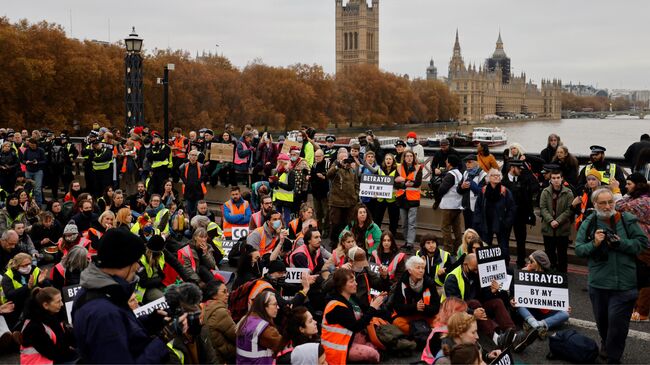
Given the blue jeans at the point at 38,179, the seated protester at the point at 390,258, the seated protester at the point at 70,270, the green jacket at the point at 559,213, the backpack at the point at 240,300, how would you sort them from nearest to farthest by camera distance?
1. the backpack at the point at 240,300
2. the seated protester at the point at 70,270
3. the seated protester at the point at 390,258
4. the green jacket at the point at 559,213
5. the blue jeans at the point at 38,179

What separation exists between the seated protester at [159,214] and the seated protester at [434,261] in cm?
473

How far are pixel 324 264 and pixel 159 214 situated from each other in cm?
446

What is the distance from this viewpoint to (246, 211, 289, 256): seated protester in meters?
11.5

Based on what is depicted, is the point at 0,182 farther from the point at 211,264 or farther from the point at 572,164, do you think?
the point at 572,164

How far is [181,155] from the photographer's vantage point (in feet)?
60.8

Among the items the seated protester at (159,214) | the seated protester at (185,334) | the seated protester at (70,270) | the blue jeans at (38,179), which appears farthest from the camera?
the blue jeans at (38,179)

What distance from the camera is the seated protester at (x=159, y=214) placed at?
42.7ft

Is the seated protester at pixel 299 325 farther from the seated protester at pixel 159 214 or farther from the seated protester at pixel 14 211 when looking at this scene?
the seated protester at pixel 14 211

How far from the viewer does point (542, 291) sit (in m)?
8.70

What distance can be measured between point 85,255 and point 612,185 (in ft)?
24.5

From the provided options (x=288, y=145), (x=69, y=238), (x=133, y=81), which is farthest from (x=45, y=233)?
(x=133, y=81)

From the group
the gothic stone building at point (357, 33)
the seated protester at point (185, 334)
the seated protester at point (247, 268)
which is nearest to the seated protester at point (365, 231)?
the seated protester at point (247, 268)

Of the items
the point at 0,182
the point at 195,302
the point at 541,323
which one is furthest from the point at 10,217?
the point at 541,323

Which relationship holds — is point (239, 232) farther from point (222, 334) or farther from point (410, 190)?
point (222, 334)
